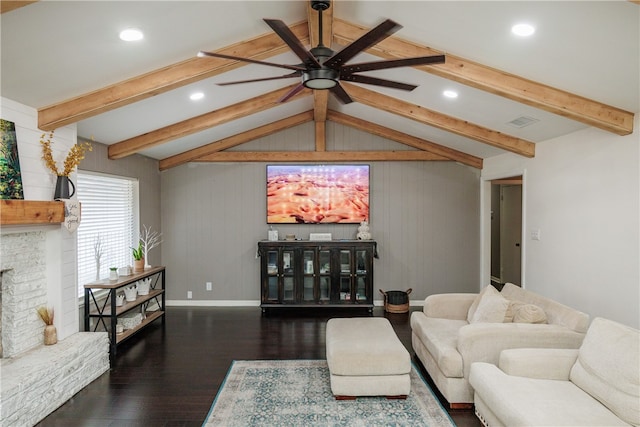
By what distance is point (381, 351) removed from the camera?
321 centimetres

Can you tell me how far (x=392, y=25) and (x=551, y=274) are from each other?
3.66 meters

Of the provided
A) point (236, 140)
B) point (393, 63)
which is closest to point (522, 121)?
point (393, 63)

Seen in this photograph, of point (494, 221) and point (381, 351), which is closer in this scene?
point (381, 351)

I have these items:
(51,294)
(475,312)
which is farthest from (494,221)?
(51,294)

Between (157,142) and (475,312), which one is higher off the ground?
(157,142)

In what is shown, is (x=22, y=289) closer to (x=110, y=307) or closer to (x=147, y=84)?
(x=110, y=307)

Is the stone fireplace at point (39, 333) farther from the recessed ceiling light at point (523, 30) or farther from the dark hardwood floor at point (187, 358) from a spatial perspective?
the recessed ceiling light at point (523, 30)

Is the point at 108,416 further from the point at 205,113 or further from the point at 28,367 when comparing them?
the point at 205,113

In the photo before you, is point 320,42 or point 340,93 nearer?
point 320,42

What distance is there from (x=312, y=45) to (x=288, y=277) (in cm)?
357

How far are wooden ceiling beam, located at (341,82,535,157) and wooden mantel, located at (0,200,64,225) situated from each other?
329 cm

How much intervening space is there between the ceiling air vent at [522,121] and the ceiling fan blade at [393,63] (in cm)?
227

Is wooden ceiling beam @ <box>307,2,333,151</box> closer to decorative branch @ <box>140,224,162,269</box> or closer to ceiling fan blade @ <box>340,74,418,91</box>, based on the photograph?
ceiling fan blade @ <box>340,74,418,91</box>

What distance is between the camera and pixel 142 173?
18.9 feet
